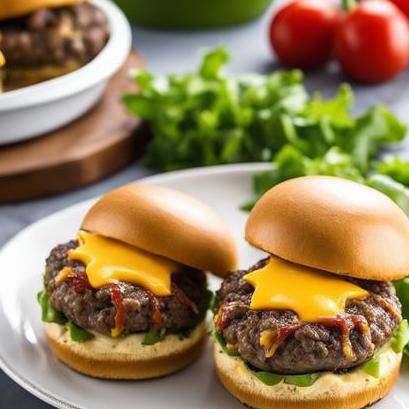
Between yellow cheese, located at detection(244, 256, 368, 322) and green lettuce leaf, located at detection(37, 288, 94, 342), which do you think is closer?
yellow cheese, located at detection(244, 256, 368, 322)

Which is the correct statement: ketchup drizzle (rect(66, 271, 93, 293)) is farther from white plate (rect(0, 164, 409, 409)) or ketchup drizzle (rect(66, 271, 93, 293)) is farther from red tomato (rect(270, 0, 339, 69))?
red tomato (rect(270, 0, 339, 69))

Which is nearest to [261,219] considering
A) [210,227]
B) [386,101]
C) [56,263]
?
[210,227]

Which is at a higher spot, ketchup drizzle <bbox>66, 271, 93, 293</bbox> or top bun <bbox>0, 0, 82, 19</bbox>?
ketchup drizzle <bbox>66, 271, 93, 293</bbox>

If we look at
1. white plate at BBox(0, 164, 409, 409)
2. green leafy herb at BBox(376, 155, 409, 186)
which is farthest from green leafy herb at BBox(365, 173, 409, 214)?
white plate at BBox(0, 164, 409, 409)

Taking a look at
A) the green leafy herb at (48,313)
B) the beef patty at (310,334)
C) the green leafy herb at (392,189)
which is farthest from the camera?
the green leafy herb at (392,189)

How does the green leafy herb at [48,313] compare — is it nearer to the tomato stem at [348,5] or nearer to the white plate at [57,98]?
the white plate at [57,98]

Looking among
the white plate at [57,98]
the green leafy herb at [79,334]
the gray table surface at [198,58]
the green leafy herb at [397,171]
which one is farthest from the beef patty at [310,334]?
the white plate at [57,98]
